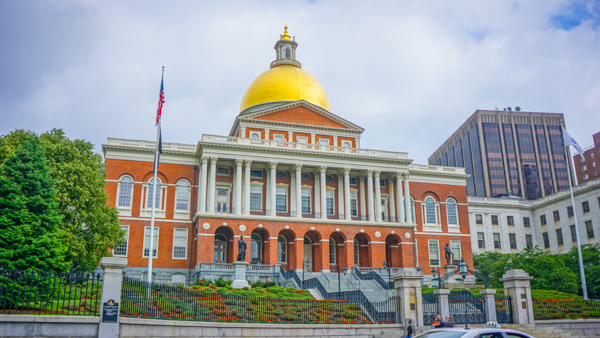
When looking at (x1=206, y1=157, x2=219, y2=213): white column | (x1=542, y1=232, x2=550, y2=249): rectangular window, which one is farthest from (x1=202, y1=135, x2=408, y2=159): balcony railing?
(x1=542, y1=232, x2=550, y2=249): rectangular window

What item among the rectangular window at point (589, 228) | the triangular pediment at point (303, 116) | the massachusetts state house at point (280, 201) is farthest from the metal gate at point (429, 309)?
the rectangular window at point (589, 228)

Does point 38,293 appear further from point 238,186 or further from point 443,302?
point 238,186

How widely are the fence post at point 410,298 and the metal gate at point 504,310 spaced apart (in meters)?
4.50

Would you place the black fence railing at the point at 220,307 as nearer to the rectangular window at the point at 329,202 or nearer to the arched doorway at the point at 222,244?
the arched doorway at the point at 222,244

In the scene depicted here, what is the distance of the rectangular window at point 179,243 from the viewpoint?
47.4 metres

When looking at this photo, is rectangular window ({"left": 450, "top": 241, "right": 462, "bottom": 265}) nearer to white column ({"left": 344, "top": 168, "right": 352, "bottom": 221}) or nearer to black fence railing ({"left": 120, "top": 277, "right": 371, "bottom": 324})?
white column ({"left": 344, "top": 168, "right": 352, "bottom": 221})

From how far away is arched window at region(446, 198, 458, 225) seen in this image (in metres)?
Result: 56.7

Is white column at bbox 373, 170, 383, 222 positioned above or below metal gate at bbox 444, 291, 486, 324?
above

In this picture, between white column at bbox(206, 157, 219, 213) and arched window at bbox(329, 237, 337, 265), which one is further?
arched window at bbox(329, 237, 337, 265)

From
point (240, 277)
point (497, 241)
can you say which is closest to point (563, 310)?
point (240, 277)

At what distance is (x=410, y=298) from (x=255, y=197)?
92.1 feet

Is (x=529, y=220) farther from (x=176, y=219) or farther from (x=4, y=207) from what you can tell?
(x=4, y=207)

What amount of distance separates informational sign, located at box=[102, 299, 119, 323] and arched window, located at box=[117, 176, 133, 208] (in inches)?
1296

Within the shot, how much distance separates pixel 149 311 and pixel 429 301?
1341 centimetres
